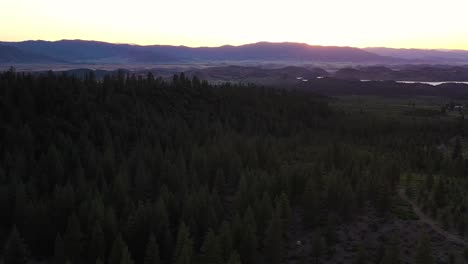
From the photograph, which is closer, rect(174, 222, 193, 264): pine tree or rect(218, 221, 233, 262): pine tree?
rect(174, 222, 193, 264): pine tree

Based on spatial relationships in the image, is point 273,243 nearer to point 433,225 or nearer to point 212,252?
point 212,252

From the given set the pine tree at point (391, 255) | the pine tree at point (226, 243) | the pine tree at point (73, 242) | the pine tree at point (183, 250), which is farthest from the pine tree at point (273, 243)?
Answer: the pine tree at point (73, 242)

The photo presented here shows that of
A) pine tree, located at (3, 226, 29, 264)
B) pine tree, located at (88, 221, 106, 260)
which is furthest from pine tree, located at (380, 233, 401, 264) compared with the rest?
pine tree, located at (3, 226, 29, 264)

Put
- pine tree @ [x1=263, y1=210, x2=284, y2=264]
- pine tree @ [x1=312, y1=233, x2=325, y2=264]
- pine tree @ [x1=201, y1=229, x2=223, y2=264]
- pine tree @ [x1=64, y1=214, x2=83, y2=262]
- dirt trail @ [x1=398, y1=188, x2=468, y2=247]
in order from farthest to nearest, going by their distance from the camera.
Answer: dirt trail @ [x1=398, y1=188, x2=468, y2=247], pine tree @ [x1=312, y1=233, x2=325, y2=264], pine tree @ [x1=64, y1=214, x2=83, y2=262], pine tree @ [x1=263, y1=210, x2=284, y2=264], pine tree @ [x1=201, y1=229, x2=223, y2=264]

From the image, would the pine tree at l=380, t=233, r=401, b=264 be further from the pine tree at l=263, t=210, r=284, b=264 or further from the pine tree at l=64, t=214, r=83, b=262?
the pine tree at l=64, t=214, r=83, b=262

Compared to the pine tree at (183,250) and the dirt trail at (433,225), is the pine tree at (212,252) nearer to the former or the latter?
the pine tree at (183,250)

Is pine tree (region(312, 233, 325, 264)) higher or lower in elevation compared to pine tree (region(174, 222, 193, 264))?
lower

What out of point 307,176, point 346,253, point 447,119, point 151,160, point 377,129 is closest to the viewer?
point 346,253

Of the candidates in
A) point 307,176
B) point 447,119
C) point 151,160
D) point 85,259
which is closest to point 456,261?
point 307,176

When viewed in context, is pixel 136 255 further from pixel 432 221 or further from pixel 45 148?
pixel 45 148
